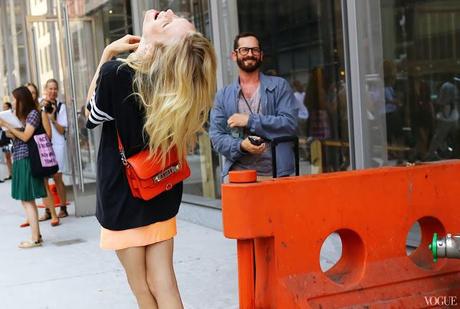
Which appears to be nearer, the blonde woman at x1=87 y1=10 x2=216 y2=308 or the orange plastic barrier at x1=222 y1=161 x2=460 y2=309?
the blonde woman at x1=87 y1=10 x2=216 y2=308

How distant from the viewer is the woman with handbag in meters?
6.93

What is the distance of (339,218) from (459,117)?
6.08 metres

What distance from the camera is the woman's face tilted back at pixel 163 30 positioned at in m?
2.81

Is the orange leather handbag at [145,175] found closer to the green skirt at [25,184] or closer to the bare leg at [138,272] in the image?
the bare leg at [138,272]

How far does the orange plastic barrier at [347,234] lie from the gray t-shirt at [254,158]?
2.90ft

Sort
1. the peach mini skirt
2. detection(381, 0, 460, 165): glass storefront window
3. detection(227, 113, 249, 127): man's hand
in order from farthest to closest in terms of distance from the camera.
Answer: detection(381, 0, 460, 165): glass storefront window < detection(227, 113, 249, 127): man's hand < the peach mini skirt

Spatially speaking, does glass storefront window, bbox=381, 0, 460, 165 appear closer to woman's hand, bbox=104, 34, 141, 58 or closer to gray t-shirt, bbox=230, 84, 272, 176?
gray t-shirt, bbox=230, 84, 272, 176

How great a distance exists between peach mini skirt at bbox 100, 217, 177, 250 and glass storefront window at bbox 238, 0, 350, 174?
17.8ft

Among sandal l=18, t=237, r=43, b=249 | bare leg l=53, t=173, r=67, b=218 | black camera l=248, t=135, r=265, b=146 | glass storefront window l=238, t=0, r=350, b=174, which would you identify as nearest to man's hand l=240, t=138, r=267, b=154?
black camera l=248, t=135, r=265, b=146

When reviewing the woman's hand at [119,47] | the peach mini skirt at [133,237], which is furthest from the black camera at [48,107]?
the peach mini skirt at [133,237]

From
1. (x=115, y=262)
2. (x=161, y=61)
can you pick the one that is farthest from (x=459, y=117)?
(x=161, y=61)

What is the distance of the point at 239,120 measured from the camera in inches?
156

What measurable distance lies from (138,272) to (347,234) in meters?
1.20

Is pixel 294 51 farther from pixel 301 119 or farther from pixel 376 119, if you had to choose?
pixel 376 119
